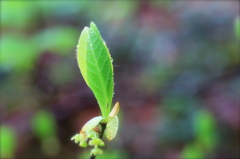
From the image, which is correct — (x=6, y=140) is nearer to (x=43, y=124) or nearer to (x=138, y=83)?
(x=43, y=124)

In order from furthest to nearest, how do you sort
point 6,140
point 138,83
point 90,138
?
1. point 138,83
2. point 6,140
3. point 90,138

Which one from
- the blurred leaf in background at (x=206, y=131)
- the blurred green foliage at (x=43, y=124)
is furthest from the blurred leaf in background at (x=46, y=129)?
the blurred leaf in background at (x=206, y=131)

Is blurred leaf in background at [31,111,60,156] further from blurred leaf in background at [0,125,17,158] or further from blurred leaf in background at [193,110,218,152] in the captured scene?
blurred leaf in background at [193,110,218,152]

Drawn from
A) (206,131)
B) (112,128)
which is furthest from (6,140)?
(112,128)

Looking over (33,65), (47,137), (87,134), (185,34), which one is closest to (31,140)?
(47,137)

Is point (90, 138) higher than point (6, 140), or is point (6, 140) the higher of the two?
point (90, 138)

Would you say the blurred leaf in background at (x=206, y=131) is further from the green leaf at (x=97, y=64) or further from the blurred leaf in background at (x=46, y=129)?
the green leaf at (x=97, y=64)
